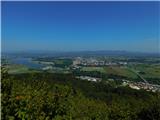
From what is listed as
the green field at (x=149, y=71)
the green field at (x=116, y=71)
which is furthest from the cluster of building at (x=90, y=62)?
the green field at (x=149, y=71)

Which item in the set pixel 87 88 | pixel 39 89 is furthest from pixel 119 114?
pixel 87 88

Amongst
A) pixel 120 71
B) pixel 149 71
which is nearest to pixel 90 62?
pixel 120 71

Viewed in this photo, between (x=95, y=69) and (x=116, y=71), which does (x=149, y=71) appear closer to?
(x=116, y=71)

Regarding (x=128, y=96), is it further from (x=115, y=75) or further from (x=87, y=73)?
(x=87, y=73)

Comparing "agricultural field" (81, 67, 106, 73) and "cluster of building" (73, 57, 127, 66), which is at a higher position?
"cluster of building" (73, 57, 127, 66)

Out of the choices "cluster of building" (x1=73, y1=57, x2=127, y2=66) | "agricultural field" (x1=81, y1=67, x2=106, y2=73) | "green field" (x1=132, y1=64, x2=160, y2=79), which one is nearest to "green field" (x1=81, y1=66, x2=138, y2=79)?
"agricultural field" (x1=81, y1=67, x2=106, y2=73)

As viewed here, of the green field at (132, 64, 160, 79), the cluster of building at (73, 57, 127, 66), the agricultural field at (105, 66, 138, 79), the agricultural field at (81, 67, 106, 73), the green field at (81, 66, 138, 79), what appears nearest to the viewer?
the green field at (132, 64, 160, 79)

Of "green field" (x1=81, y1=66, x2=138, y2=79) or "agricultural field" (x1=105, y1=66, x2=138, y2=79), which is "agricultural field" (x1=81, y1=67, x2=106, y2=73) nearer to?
"green field" (x1=81, y1=66, x2=138, y2=79)

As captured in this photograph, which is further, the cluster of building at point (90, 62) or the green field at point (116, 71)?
the cluster of building at point (90, 62)

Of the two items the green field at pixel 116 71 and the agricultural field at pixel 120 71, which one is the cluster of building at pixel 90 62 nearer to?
the green field at pixel 116 71

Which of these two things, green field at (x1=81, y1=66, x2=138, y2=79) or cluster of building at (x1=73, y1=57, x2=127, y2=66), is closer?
green field at (x1=81, y1=66, x2=138, y2=79)

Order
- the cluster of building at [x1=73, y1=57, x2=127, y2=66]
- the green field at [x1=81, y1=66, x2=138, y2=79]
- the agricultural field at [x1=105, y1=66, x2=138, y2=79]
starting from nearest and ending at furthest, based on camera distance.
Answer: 1. the agricultural field at [x1=105, y1=66, x2=138, y2=79]
2. the green field at [x1=81, y1=66, x2=138, y2=79]
3. the cluster of building at [x1=73, y1=57, x2=127, y2=66]
